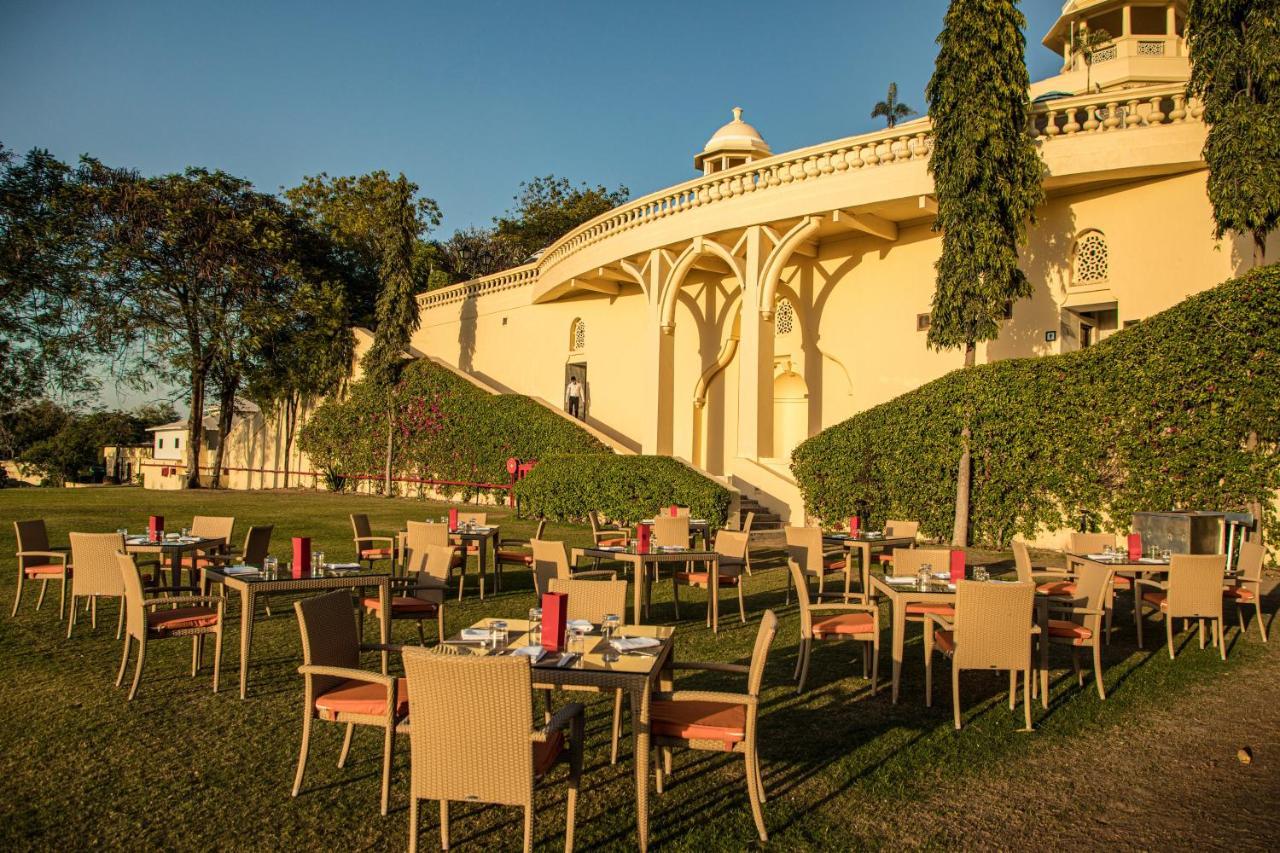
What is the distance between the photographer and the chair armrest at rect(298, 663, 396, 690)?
4012 millimetres

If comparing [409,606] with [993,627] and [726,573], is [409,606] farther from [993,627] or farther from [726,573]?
[993,627]

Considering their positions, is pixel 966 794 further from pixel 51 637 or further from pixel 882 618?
pixel 51 637

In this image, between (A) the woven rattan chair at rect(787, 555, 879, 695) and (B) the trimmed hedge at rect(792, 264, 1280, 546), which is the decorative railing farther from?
(A) the woven rattan chair at rect(787, 555, 879, 695)

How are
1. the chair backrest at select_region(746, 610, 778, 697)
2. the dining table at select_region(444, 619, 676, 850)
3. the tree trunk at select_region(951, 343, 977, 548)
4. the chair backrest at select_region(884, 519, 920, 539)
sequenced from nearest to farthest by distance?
1. the dining table at select_region(444, 619, 676, 850)
2. the chair backrest at select_region(746, 610, 778, 697)
3. the chair backrest at select_region(884, 519, 920, 539)
4. the tree trunk at select_region(951, 343, 977, 548)

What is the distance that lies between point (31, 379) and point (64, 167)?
639 cm

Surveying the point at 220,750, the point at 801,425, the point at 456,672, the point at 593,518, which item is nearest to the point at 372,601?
the point at 220,750

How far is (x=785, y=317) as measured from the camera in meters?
20.7

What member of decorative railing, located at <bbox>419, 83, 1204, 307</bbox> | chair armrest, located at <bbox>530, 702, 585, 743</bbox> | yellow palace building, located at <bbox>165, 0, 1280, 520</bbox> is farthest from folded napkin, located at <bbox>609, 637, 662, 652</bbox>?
decorative railing, located at <bbox>419, 83, 1204, 307</bbox>

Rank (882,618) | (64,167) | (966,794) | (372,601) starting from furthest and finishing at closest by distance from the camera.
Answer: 1. (64,167)
2. (882,618)
3. (372,601)
4. (966,794)

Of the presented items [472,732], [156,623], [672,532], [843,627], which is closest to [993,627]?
[843,627]

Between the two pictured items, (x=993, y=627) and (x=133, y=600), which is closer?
(x=993, y=627)

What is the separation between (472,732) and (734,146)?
74.3 ft

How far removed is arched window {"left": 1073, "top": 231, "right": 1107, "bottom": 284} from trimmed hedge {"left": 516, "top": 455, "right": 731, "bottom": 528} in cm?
755

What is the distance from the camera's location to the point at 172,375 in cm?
2756
